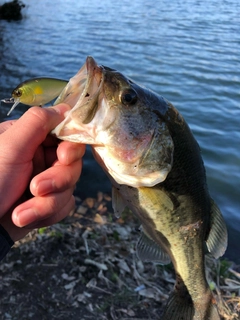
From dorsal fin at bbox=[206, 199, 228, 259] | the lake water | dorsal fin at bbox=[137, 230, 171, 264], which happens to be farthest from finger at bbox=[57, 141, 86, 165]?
the lake water

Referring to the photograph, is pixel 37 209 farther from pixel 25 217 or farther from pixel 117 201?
pixel 117 201

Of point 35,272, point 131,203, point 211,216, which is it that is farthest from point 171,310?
point 35,272

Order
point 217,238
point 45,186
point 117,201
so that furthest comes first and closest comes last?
point 217,238, point 117,201, point 45,186

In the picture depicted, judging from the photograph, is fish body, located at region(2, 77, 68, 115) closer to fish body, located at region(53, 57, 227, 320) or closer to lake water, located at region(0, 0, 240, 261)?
fish body, located at region(53, 57, 227, 320)

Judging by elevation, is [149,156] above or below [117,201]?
above

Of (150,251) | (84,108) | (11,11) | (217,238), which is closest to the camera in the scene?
(84,108)

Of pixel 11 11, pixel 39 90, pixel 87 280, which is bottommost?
pixel 87 280

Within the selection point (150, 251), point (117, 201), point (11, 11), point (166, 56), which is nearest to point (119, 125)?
point (117, 201)

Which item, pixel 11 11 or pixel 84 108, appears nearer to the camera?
pixel 84 108
